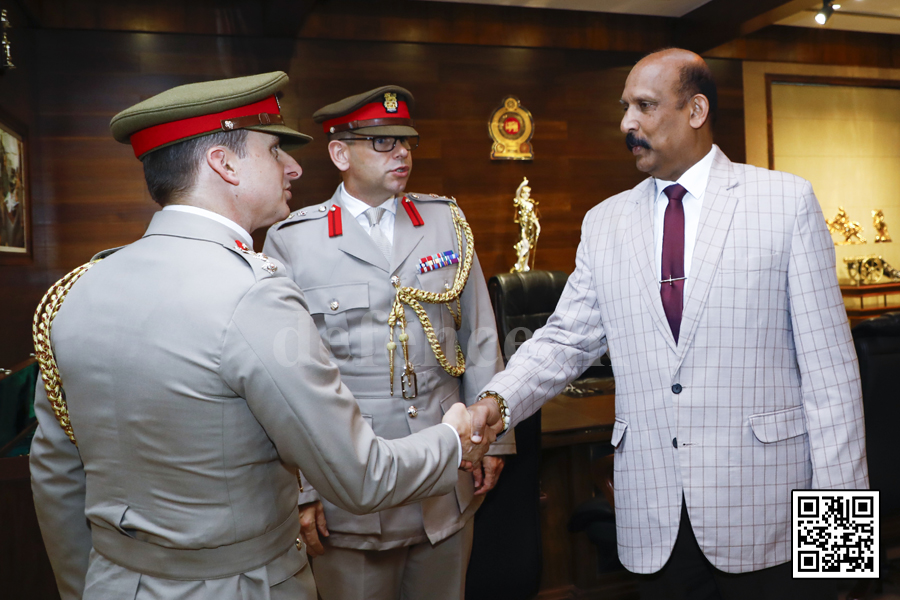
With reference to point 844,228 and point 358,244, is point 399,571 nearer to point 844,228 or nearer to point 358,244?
point 358,244

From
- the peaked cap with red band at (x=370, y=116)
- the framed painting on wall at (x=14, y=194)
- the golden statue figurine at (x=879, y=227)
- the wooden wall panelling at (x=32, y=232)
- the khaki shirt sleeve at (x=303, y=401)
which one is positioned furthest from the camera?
the golden statue figurine at (x=879, y=227)

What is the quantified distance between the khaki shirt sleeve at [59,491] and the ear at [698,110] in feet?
4.75

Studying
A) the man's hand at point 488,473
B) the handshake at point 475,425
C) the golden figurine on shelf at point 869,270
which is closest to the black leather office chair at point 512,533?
the man's hand at point 488,473

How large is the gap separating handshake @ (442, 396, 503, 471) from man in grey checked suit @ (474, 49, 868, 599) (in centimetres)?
30

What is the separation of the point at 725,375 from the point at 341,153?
131 cm

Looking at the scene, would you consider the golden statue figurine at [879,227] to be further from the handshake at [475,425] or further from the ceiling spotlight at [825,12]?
the handshake at [475,425]

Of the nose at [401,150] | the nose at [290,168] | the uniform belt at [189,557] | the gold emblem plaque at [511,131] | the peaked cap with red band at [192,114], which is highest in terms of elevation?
the gold emblem plaque at [511,131]

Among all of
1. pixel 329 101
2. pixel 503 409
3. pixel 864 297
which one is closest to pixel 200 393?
pixel 503 409

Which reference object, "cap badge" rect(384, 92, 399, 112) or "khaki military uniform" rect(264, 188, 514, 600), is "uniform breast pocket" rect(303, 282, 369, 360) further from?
"cap badge" rect(384, 92, 399, 112)

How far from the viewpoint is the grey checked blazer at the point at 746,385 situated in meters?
1.36

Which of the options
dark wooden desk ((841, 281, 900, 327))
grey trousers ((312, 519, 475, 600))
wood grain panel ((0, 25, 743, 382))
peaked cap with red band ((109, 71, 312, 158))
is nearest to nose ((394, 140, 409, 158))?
peaked cap with red band ((109, 71, 312, 158))

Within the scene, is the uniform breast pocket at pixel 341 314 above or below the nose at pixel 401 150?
below

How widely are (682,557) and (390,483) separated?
2.42 ft

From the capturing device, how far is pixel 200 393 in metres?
1.01
